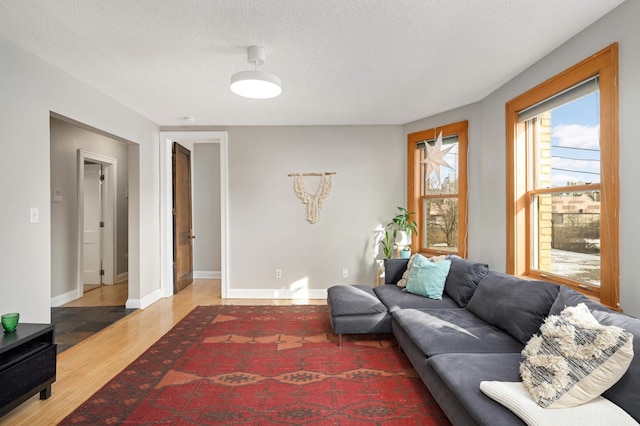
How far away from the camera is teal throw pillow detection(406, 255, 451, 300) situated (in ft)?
11.1

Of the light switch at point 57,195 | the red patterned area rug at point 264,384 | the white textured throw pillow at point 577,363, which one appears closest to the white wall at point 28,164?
the red patterned area rug at point 264,384

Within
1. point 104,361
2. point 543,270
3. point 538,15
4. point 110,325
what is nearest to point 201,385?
point 104,361

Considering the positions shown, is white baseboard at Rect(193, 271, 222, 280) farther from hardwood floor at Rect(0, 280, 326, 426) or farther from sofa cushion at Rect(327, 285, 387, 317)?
sofa cushion at Rect(327, 285, 387, 317)

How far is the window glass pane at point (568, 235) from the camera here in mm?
2469

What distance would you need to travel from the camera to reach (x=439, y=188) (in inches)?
180

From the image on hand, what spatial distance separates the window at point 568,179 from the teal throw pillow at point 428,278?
24.6 inches

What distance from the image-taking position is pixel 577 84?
8.27 ft

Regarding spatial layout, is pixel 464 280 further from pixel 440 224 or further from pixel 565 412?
pixel 565 412

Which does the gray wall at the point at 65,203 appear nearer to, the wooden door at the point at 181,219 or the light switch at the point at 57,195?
the light switch at the point at 57,195

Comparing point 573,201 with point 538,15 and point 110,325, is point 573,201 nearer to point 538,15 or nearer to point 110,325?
point 538,15

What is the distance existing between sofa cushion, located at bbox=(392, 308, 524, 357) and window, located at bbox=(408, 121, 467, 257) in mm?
1637

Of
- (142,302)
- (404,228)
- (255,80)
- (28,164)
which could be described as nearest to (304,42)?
(255,80)

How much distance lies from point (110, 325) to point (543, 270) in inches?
175

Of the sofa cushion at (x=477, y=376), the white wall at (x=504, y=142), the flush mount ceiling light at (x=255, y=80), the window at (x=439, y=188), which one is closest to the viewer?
the sofa cushion at (x=477, y=376)
